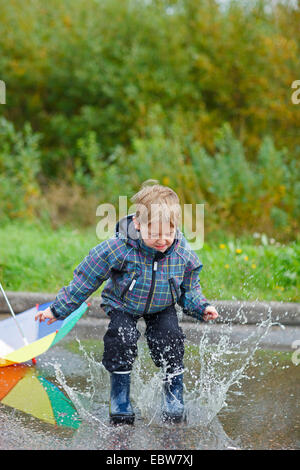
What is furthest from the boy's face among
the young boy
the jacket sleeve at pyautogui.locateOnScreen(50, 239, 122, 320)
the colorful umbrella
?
the colorful umbrella

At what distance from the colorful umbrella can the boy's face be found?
2.81ft

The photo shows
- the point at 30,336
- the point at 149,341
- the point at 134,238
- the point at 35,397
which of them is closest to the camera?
the point at 134,238

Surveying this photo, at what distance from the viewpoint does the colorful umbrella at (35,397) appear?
120 inches

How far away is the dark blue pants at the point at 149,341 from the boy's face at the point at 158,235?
37 centimetres

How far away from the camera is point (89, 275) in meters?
3.06

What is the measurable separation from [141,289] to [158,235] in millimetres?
272

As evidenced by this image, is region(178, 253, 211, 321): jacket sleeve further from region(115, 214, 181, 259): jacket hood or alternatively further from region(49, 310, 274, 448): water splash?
region(49, 310, 274, 448): water splash

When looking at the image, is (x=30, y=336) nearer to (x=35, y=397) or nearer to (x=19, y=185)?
(x=35, y=397)

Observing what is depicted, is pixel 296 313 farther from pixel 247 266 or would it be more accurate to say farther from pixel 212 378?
pixel 212 378

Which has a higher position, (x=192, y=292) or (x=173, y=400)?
(x=192, y=292)

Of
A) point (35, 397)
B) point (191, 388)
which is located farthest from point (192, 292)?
point (35, 397)

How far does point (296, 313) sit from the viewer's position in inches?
177

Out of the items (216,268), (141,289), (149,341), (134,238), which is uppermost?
(134,238)

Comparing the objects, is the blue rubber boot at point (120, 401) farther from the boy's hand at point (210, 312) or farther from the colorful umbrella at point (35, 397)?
the boy's hand at point (210, 312)
